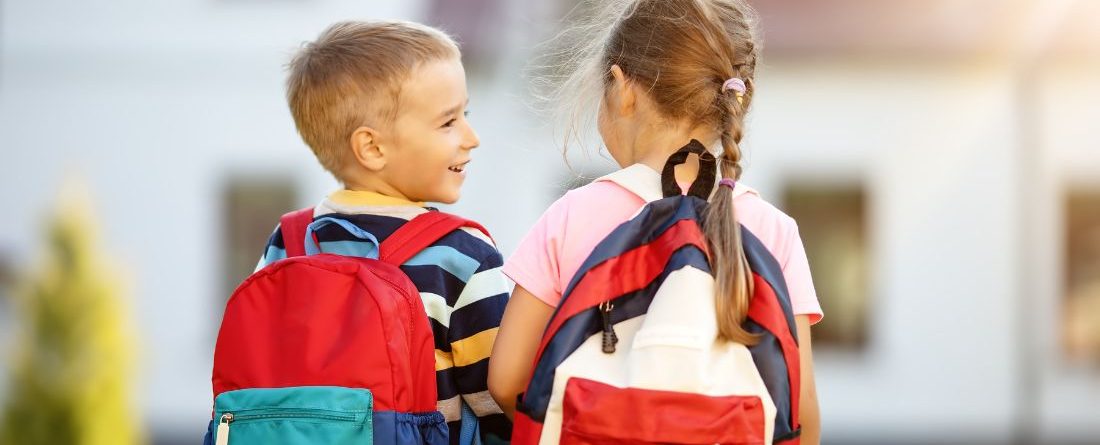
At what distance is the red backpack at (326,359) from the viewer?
1.91 metres

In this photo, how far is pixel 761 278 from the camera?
6.01 ft

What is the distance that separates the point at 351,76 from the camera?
6.95 feet

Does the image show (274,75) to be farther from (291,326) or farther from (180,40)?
(291,326)

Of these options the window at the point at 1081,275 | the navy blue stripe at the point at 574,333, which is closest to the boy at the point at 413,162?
the navy blue stripe at the point at 574,333

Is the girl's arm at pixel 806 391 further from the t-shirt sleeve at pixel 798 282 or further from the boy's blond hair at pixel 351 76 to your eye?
the boy's blond hair at pixel 351 76

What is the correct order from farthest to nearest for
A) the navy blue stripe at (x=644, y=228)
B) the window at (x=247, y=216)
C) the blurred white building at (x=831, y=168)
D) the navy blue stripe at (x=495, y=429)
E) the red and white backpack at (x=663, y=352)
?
the window at (x=247, y=216) < the blurred white building at (x=831, y=168) < the navy blue stripe at (x=495, y=429) < the navy blue stripe at (x=644, y=228) < the red and white backpack at (x=663, y=352)

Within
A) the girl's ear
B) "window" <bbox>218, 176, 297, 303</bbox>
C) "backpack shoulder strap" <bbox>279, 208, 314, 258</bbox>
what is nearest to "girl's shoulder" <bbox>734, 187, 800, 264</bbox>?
the girl's ear

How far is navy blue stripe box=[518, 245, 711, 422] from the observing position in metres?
1.82

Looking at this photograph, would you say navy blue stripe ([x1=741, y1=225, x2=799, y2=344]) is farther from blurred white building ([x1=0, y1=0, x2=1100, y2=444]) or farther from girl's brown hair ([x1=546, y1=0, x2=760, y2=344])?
blurred white building ([x1=0, y1=0, x2=1100, y2=444])

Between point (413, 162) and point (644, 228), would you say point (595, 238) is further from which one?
point (413, 162)

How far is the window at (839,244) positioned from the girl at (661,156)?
8.08m

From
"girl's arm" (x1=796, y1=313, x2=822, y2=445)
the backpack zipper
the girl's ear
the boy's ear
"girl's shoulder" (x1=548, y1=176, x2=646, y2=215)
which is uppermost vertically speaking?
the girl's ear

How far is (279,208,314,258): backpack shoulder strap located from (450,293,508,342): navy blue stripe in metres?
0.32

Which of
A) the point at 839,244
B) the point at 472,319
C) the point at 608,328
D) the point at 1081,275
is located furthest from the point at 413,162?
the point at 1081,275
